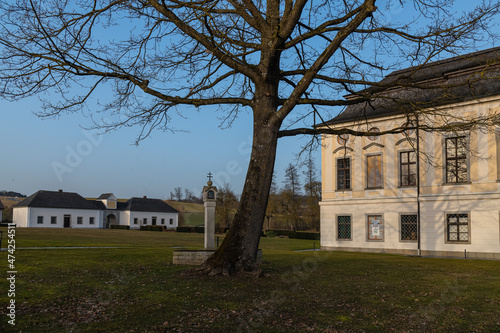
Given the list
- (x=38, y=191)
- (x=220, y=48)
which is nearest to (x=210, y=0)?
(x=220, y=48)

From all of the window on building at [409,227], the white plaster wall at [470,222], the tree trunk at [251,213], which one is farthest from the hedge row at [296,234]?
the tree trunk at [251,213]

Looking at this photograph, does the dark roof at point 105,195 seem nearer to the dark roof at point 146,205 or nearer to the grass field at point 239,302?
the dark roof at point 146,205

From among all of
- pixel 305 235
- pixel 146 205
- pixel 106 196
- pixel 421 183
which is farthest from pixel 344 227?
pixel 106 196

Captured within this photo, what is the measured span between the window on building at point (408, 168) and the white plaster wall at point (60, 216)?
6823 centimetres

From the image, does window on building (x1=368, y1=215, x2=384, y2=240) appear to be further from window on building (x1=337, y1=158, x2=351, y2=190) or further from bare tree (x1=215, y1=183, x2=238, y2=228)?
bare tree (x1=215, y1=183, x2=238, y2=228)

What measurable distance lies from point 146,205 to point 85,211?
13.3 m

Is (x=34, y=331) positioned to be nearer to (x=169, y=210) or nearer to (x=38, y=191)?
(x=38, y=191)

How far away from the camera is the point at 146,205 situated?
92000 millimetres

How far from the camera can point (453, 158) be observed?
2484cm

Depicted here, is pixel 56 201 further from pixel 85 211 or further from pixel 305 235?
pixel 305 235

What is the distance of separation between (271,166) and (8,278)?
635 centimetres

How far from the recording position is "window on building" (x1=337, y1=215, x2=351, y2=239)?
29.1 meters

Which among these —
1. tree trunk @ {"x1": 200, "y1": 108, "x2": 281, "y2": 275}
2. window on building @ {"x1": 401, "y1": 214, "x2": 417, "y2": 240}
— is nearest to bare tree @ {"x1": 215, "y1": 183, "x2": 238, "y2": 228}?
window on building @ {"x1": 401, "y1": 214, "x2": 417, "y2": 240}

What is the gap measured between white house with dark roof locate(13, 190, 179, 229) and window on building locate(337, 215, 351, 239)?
63.8 m
